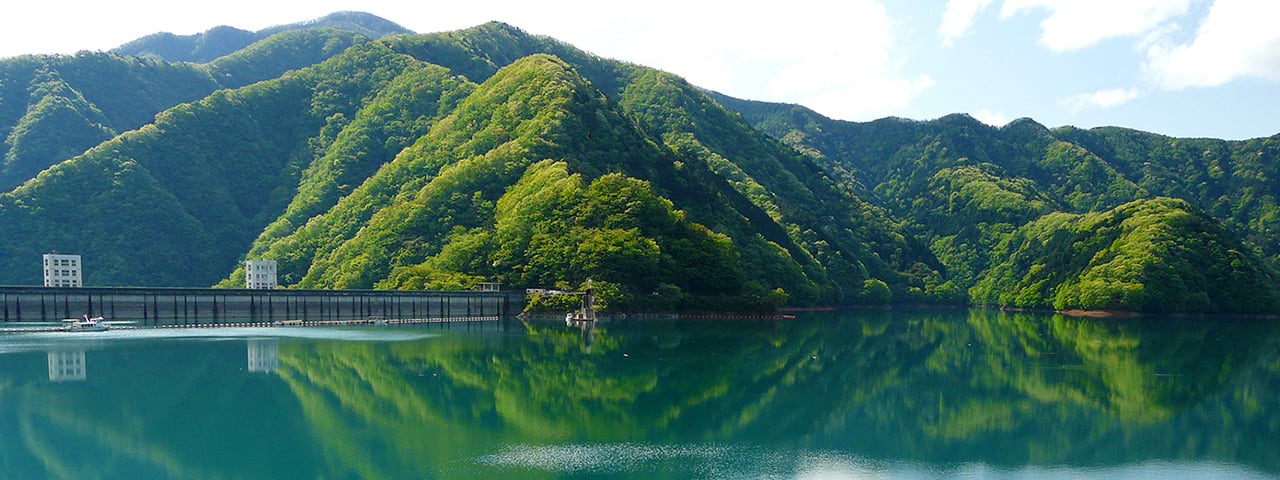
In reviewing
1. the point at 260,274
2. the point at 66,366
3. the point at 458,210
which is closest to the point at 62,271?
the point at 260,274

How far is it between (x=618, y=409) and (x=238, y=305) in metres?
76.8

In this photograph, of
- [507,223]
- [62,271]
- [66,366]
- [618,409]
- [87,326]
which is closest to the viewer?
[618,409]

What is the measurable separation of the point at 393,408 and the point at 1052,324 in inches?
4074

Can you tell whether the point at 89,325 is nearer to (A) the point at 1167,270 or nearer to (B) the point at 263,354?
(B) the point at 263,354

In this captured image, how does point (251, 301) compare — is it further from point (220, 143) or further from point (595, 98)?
point (220, 143)

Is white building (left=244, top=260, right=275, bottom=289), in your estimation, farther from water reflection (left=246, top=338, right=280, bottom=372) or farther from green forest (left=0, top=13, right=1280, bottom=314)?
water reflection (left=246, top=338, right=280, bottom=372)

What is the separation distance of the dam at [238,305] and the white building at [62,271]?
1461cm

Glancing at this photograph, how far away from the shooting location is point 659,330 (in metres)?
99.0

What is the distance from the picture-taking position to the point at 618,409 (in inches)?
1964

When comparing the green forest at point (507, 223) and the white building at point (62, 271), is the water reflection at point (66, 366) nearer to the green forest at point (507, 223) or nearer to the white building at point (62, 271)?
the white building at point (62, 271)

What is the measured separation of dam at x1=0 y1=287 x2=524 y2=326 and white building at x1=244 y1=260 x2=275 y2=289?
22.8 metres

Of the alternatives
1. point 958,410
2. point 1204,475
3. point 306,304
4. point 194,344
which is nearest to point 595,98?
point 306,304

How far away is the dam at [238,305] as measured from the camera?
10356 centimetres

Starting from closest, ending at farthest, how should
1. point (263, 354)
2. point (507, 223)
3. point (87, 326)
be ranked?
1. point (263, 354)
2. point (87, 326)
3. point (507, 223)
